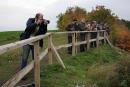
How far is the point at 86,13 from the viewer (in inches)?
2680

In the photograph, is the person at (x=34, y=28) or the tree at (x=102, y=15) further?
the tree at (x=102, y=15)

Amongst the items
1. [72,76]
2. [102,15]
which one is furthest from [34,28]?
[102,15]

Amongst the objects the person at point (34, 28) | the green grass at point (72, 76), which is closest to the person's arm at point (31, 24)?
the person at point (34, 28)

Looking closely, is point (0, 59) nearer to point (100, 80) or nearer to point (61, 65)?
point (61, 65)

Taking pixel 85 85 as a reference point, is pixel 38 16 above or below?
above

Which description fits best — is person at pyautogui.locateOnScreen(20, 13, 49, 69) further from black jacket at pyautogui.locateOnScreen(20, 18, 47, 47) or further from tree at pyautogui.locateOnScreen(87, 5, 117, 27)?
tree at pyautogui.locateOnScreen(87, 5, 117, 27)

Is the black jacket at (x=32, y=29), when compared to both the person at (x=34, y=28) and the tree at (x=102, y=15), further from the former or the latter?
the tree at (x=102, y=15)

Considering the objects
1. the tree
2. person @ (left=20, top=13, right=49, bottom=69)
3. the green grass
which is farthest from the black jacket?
the tree

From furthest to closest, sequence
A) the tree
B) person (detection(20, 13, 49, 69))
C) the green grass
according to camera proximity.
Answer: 1. the tree
2. person (detection(20, 13, 49, 69))
3. the green grass

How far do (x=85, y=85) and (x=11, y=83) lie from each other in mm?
3522

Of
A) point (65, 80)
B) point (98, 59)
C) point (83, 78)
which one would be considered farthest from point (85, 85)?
point (98, 59)

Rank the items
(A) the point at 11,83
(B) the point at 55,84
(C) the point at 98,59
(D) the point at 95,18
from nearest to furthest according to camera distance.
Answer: (A) the point at 11,83 → (B) the point at 55,84 → (C) the point at 98,59 → (D) the point at 95,18

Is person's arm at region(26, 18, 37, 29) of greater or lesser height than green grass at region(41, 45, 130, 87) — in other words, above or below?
above

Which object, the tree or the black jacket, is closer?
the black jacket
